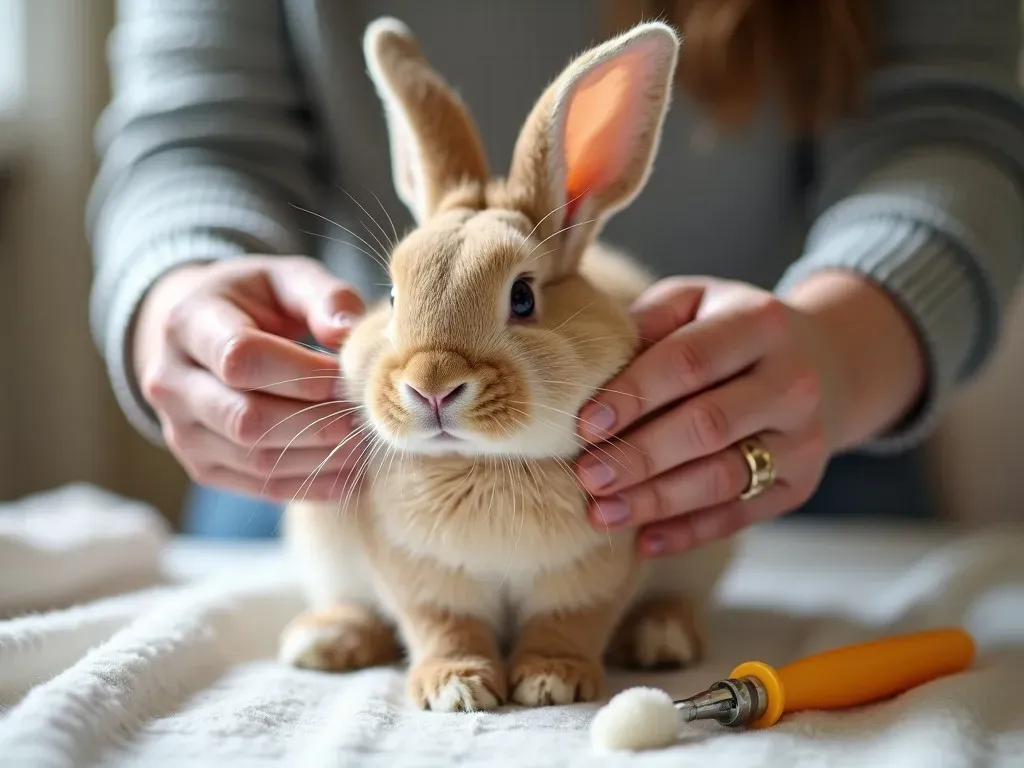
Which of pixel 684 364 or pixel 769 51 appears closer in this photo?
pixel 684 364

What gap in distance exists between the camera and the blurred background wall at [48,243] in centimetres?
222

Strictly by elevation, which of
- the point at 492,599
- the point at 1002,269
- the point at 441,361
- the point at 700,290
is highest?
the point at 1002,269

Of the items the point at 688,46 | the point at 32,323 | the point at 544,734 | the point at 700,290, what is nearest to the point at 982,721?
the point at 544,734

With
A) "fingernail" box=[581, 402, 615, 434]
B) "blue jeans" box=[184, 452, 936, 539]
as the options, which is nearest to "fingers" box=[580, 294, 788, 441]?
"fingernail" box=[581, 402, 615, 434]

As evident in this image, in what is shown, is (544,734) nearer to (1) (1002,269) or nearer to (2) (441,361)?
(2) (441,361)

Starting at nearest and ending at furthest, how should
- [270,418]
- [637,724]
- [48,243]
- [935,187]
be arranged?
[637,724] < [270,418] < [935,187] < [48,243]

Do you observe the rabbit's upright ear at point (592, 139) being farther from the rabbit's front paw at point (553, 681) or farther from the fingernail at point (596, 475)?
the rabbit's front paw at point (553, 681)

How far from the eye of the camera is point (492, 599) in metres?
0.90

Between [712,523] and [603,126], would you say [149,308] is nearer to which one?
[603,126]

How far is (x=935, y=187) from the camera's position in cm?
121

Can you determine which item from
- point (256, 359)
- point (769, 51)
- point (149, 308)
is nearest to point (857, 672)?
point (256, 359)

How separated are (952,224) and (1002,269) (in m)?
0.13

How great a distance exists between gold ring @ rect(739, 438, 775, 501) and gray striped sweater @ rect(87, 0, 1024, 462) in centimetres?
31

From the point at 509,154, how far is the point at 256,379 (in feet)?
2.48
